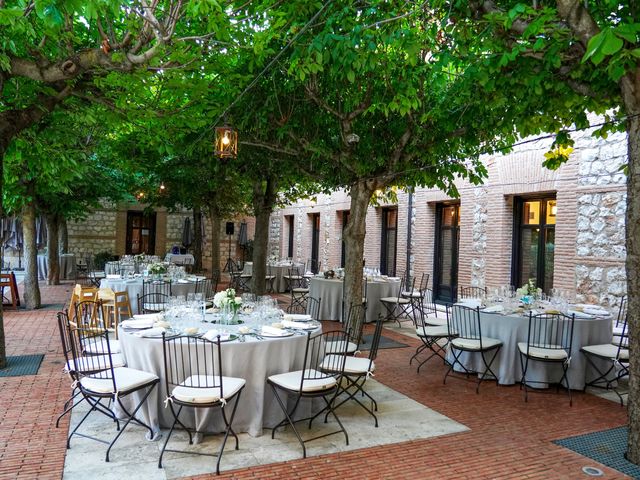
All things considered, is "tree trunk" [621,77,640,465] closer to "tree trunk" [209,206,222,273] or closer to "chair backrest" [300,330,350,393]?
"chair backrest" [300,330,350,393]

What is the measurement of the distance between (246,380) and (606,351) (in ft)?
13.2

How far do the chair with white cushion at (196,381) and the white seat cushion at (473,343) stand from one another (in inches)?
112

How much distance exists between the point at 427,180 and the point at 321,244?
927 centimetres

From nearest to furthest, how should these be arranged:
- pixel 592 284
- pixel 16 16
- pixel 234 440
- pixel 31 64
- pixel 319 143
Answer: pixel 16 16 → pixel 234 440 → pixel 31 64 → pixel 319 143 → pixel 592 284

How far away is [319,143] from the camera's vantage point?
712cm

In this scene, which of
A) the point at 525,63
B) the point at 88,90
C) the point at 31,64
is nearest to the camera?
the point at 525,63

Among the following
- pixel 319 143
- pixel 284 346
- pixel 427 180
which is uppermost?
pixel 319 143

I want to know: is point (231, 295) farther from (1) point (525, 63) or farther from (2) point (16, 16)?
(1) point (525, 63)

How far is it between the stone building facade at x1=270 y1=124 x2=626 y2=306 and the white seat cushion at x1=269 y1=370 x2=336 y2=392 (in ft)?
11.1

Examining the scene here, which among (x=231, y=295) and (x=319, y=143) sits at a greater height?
(x=319, y=143)

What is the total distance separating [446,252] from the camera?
11.5 meters

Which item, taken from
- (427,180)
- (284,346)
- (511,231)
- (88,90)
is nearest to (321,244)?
(511,231)

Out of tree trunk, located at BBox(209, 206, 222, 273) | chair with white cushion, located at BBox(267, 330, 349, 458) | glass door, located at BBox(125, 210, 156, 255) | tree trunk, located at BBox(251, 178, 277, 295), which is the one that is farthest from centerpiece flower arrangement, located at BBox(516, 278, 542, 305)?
glass door, located at BBox(125, 210, 156, 255)

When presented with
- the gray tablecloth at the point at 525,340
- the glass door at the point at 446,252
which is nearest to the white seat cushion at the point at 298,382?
the gray tablecloth at the point at 525,340
